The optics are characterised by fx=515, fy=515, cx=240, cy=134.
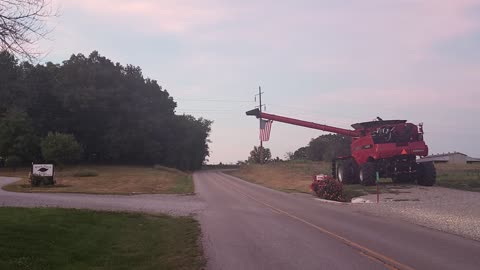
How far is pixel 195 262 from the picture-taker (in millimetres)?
9883

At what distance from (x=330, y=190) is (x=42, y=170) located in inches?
829

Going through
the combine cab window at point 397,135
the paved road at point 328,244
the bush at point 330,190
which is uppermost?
the combine cab window at point 397,135

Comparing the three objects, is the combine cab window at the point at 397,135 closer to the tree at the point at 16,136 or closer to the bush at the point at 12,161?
the tree at the point at 16,136

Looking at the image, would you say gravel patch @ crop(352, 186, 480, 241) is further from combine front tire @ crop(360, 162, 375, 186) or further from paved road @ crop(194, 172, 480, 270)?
combine front tire @ crop(360, 162, 375, 186)

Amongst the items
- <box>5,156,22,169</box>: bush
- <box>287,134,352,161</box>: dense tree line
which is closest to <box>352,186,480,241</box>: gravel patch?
<box>5,156,22,169</box>: bush

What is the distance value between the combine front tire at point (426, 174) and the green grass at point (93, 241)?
62.8ft

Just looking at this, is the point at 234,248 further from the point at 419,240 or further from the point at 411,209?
the point at 411,209

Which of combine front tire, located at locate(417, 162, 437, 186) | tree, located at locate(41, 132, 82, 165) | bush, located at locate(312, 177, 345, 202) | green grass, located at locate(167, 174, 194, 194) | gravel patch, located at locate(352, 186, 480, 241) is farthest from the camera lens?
tree, located at locate(41, 132, 82, 165)

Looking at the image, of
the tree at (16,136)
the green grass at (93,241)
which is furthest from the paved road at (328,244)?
the tree at (16,136)

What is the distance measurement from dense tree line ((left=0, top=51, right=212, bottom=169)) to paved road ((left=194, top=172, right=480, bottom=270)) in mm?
58813

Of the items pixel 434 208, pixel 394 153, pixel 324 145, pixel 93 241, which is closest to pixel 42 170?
pixel 394 153

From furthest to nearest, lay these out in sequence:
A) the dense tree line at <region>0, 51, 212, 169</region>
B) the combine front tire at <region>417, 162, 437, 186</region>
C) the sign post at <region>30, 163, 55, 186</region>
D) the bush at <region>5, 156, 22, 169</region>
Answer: the dense tree line at <region>0, 51, 212, 169</region>, the bush at <region>5, 156, 22, 169</region>, the sign post at <region>30, 163, 55, 186</region>, the combine front tire at <region>417, 162, 437, 186</region>

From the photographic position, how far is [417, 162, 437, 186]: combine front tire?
31.3m

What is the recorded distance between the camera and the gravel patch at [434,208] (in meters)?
15.6
